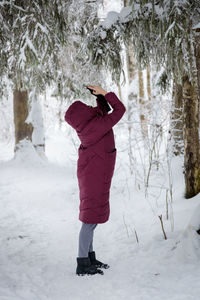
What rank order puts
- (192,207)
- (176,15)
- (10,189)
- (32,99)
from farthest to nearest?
(32,99)
(10,189)
(192,207)
(176,15)

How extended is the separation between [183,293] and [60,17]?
129 inches

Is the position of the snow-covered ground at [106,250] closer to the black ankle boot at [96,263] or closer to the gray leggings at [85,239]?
the black ankle boot at [96,263]

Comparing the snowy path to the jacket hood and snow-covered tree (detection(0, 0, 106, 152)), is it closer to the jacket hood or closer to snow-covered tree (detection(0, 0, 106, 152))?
the jacket hood

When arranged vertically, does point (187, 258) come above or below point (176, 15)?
below

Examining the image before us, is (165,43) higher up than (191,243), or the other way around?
(165,43)

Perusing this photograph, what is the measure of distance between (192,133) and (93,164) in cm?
229

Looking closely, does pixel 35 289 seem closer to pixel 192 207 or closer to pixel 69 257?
pixel 69 257

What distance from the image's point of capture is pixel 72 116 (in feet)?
9.07

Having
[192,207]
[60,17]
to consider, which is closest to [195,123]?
Result: [192,207]

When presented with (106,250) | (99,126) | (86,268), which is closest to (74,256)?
(106,250)

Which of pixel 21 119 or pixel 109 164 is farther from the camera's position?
pixel 21 119

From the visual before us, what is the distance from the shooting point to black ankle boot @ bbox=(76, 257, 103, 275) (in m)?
2.76

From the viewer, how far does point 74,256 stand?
3.31 meters

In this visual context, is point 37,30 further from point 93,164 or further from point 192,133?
point 192,133
